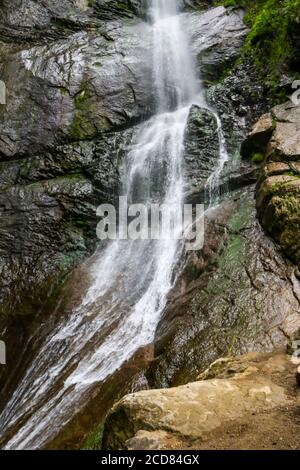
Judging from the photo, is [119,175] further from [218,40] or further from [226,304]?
[226,304]

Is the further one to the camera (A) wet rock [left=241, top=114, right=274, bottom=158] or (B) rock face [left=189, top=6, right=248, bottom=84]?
(B) rock face [left=189, top=6, right=248, bottom=84]

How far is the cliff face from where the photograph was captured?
701 cm

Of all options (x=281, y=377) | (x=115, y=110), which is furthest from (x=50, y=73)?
(x=281, y=377)

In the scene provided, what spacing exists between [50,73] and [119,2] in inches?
239

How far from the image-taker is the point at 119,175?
42.4 feet

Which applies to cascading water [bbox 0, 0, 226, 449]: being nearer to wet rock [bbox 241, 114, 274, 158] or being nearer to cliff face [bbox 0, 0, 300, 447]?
cliff face [bbox 0, 0, 300, 447]

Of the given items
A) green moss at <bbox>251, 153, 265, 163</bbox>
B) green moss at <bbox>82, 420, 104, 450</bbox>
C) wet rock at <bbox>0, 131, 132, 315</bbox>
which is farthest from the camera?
wet rock at <bbox>0, 131, 132, 315</bbox>

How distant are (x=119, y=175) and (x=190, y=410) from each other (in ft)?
30.4

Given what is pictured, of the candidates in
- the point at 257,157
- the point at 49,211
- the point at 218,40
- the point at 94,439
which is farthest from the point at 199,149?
the point at 94,439

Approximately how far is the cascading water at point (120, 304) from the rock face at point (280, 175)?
5.92 ft

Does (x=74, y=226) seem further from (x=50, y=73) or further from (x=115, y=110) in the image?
(x=50, y=73)

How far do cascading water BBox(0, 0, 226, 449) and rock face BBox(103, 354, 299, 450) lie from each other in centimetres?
229

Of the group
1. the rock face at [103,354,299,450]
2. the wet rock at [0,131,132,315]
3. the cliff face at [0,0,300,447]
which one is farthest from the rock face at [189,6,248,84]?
the rock face at [103,354,299,450]

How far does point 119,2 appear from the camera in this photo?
1877cm
